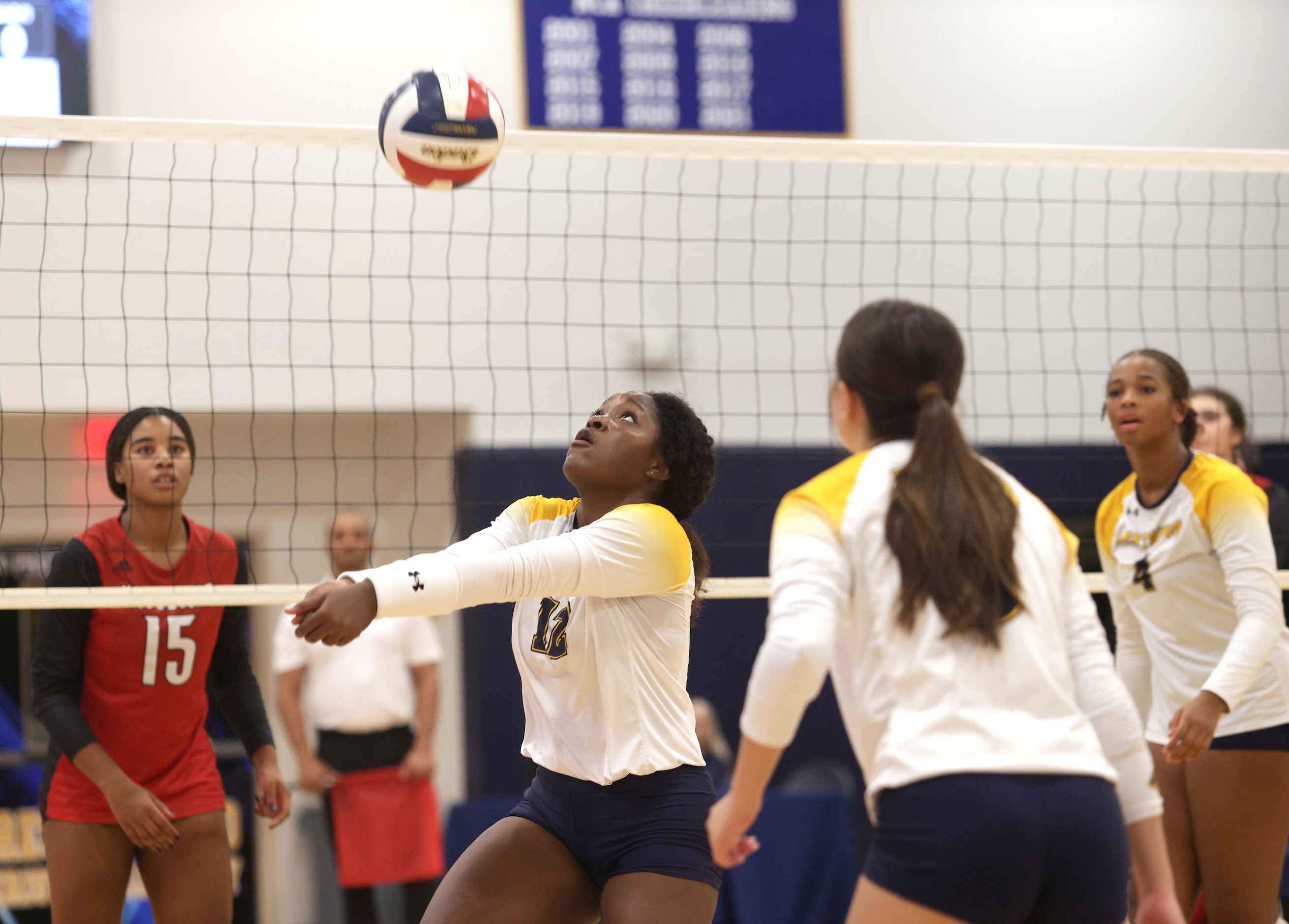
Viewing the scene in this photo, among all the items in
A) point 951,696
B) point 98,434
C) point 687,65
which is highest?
point 687,65

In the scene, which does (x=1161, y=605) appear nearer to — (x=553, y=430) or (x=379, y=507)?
(x=553, y=430)

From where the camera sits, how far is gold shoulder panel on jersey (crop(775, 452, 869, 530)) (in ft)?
7.01

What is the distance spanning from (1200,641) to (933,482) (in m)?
2.10

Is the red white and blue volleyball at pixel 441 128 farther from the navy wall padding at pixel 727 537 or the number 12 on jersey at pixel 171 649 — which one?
the navy wall padding at pixel 727 537

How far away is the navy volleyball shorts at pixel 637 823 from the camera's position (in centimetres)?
281

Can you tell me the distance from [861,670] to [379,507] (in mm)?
5639

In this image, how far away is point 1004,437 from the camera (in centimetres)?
778

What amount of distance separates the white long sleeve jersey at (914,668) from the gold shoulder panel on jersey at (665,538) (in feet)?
2.31

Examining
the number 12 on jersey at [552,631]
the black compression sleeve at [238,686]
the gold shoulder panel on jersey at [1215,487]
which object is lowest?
the black compression sleeve at [238,686]

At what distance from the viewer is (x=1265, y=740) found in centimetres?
365

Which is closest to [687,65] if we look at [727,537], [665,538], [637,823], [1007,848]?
[727,537]

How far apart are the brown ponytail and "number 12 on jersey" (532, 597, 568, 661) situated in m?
0.96

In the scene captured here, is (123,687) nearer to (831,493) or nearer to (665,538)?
(665,538)

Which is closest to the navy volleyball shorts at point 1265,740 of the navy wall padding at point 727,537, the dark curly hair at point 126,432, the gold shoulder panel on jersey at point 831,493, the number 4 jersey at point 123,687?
the gold shoulder panel on jersey at point 831,493
